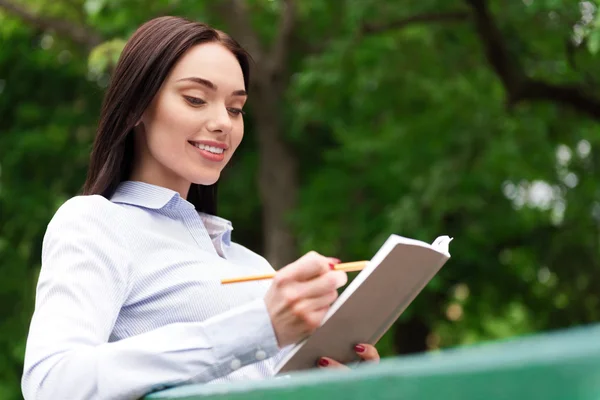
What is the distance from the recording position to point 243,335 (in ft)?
4.95

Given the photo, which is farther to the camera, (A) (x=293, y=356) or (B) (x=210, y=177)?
(B) (x=210, y=177)

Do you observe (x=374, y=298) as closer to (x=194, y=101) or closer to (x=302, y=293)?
(x=302, y=293)

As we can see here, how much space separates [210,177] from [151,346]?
680mm

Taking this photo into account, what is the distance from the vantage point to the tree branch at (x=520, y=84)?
317 inches

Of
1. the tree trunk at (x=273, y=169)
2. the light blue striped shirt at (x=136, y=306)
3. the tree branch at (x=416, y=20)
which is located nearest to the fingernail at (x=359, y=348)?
the light blue striped shirt at (x=136, y=306)

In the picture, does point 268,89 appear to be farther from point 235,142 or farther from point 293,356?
point 293,356

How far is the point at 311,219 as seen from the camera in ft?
30.6

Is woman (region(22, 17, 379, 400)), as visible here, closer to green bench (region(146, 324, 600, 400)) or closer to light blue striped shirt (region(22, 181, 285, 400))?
light blue striped shirt (region(22, 181, 285, 400))

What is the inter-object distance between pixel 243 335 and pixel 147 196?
24.1 inches

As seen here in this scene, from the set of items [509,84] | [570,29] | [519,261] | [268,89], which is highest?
[570,29]

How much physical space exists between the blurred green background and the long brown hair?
5608 millimetres

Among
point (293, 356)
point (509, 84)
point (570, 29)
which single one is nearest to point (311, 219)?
point (509, 84)

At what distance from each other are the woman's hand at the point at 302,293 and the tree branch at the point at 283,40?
7.96 meters

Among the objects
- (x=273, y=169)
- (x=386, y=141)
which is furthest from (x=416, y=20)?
(x=273, y=169)
